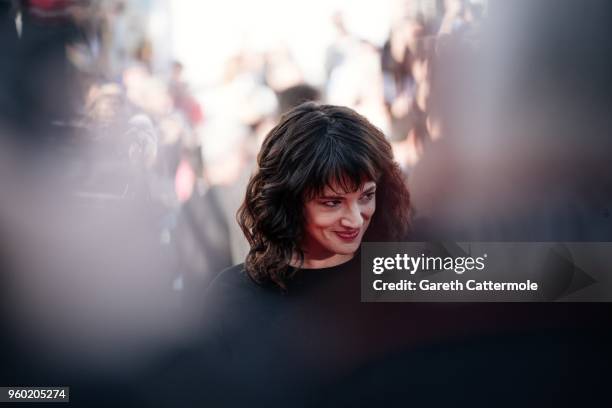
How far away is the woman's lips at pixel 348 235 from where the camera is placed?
1.49m

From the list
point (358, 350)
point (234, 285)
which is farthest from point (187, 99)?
point (358, 350)

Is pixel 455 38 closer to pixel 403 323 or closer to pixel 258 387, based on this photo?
pixel 403 323

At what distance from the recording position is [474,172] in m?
1.54

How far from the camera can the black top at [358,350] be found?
1.53 m

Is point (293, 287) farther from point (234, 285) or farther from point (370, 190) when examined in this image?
point (370, 190)

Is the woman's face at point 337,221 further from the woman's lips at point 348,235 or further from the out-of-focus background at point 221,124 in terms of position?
the out-of-focus background at point 221,124

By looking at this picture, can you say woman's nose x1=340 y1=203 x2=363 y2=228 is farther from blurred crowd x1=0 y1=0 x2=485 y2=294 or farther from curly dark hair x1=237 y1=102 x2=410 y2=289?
blurred crowd x1=0 y1=0 x2=485 y2=294

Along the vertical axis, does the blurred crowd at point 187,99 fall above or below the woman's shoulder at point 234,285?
above

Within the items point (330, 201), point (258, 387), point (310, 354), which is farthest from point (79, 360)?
point (330, 201)

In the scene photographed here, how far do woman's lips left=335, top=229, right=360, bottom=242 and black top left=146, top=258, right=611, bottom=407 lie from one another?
2.8 inches

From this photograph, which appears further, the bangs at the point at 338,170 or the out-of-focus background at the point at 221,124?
the out-of-focus background at the point at 221,124

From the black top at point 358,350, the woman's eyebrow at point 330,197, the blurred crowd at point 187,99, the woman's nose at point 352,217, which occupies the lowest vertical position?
the black top at point 358,350

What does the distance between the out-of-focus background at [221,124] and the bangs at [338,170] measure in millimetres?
124

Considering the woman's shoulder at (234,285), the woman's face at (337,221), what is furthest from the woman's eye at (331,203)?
the woman's shoulder at (234,285)
